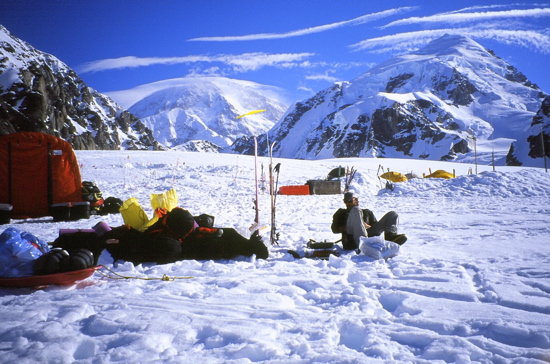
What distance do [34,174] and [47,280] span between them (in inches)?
263

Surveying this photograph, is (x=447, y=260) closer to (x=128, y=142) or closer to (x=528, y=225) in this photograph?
(x=528, y=225)

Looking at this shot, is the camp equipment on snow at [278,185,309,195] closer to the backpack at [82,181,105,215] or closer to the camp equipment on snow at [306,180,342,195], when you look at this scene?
the camp equipment on snow at [306,180,342,195]

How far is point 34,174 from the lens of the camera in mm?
8922

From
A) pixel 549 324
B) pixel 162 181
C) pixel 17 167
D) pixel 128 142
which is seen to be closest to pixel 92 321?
pixel 549 324

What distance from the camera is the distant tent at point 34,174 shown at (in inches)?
346

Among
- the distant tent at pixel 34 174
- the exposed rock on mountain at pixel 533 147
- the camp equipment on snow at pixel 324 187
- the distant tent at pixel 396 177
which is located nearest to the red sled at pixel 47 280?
the distant tent at pixel 34 174

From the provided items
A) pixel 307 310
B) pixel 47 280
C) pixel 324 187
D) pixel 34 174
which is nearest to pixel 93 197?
pixel 34 174

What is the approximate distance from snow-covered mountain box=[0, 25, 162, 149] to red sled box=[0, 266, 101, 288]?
2952 cm

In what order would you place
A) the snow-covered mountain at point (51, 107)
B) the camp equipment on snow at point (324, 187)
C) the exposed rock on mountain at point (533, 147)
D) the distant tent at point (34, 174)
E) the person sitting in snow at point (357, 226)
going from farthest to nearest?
the exposed rock on mountain at point (533, 147) → the snow-covered mountain at point (51, 107) → the camp equipment on snow at point (324, 187) → the distant tent at point (34, 174) → the person sitting in snow at point (357, 226)

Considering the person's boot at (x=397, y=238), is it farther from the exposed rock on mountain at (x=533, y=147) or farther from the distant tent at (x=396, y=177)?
the exposed rock on mountain at (x=533, y=147)

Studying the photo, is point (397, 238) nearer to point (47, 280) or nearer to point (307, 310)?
point (307, 310)

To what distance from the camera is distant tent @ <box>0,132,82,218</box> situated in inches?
346

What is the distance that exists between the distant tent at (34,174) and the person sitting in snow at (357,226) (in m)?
7.73

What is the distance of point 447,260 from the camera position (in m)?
4.92
